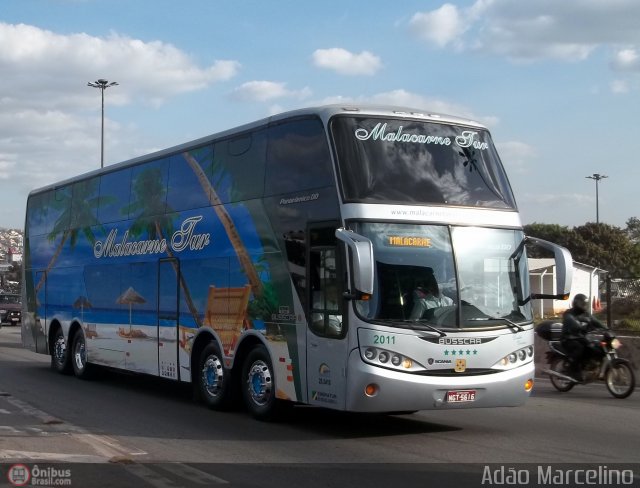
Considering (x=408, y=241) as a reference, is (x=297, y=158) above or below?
above

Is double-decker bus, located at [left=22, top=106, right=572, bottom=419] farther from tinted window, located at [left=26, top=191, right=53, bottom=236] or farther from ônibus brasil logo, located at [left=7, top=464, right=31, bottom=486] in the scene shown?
tinted window, located at [left=26, top=191, right=53, bottom=236]

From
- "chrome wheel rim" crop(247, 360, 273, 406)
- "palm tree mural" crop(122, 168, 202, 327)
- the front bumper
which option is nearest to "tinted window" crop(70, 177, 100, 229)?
"palm tree mural" crop(122, 168, 202, 327)

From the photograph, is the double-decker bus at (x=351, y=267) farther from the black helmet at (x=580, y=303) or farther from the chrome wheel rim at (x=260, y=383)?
the black helmet at (x=580, y=303)

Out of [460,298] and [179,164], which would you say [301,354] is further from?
[179,164]

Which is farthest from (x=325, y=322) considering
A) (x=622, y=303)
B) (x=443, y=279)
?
(x=622, y=303)

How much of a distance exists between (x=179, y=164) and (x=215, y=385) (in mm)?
3736

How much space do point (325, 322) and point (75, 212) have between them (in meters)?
Result: 9.78

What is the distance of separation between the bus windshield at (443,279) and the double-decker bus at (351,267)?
0.05ft

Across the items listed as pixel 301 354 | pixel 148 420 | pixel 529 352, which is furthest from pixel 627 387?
pixel 148 420

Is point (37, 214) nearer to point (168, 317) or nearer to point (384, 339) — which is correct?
point (168, 317)

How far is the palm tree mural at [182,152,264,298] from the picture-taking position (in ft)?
39.9

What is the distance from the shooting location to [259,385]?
12.1m

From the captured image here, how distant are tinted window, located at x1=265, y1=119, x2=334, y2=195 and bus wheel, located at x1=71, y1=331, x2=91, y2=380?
7.82 meters

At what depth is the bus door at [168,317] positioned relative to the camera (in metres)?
14.3
